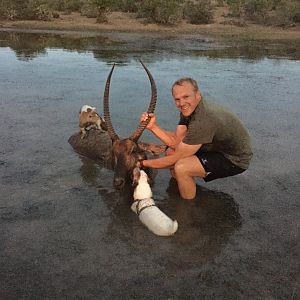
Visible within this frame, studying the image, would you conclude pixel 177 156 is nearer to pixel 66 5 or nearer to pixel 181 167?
pixel 181 167

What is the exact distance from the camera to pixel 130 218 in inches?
214

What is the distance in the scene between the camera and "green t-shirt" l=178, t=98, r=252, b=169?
5.20 metres

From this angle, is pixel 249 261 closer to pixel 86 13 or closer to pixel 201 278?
pixel 201 278

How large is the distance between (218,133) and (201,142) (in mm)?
336

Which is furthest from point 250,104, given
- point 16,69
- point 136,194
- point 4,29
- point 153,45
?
point 4,29

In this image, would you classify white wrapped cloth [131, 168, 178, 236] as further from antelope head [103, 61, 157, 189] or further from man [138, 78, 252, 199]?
man [138, 78, 252, 199]

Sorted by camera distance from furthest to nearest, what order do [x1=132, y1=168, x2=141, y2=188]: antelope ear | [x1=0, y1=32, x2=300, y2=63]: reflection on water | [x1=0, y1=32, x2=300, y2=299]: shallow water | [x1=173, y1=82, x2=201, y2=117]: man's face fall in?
[x1=0, y1=32, x2=300, y2=63]: reflection on water → [x1=132, y1=168, x2=141, y2=188]: antelope ear → [x1=173, y1=82, x2=201, y2=117]: man's face → [x1=0, y1=32, x2=300, y2=299]: shallow water

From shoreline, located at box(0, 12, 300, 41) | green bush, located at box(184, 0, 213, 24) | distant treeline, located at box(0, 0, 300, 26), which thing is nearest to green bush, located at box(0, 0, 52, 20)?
distant treeline, located at box(0, 0, 300, 26)

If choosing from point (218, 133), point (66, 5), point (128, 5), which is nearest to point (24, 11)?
point (66, 5)

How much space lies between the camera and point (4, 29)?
1094 inches

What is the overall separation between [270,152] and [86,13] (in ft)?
101

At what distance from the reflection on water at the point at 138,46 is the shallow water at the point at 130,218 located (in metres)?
8.05

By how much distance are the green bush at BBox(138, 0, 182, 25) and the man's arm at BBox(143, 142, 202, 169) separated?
27.6 metres

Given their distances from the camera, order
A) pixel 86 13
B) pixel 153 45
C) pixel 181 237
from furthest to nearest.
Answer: pixel 86 13, pixel 153 45, pixel 181 237
